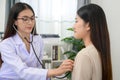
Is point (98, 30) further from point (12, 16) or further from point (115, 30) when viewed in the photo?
point (115, 30)

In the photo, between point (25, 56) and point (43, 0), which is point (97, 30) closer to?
point (25, 56)

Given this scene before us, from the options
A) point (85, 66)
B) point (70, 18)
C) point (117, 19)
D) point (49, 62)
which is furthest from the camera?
point (70, 18)

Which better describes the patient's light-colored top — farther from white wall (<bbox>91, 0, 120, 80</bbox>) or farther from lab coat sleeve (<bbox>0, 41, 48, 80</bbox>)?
white wall (<bbox>91, 0, 120, 80</bbox>)

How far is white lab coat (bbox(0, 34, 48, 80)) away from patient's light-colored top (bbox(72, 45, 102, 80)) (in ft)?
1.08

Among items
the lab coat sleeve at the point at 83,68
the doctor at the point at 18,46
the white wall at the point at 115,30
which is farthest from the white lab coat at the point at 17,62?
the white wall at the point at 115,30

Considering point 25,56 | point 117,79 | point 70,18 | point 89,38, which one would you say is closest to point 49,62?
point 70,18

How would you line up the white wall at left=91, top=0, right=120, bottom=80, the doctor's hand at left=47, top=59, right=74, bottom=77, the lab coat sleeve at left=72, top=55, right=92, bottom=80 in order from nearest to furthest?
1. the lab coat sleeve at left=72, top=55, right=92, bottom=80
2. the doctor's hand at left=47, top=59, right=74, bottom=77
3. the white wall at left=91, top=0, right=120, bottom=80

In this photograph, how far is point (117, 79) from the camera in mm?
2609

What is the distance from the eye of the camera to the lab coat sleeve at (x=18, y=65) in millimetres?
1357

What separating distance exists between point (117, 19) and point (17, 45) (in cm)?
151

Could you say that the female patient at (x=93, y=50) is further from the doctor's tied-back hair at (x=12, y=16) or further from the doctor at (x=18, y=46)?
the doctor's tied-back hair at (x=12, y=16)

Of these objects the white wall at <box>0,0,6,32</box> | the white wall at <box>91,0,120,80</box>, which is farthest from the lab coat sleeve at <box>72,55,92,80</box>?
the white wall at <box>0,0,6,32</box>

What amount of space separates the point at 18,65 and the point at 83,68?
1.62 feet

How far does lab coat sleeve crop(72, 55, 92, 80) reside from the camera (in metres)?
1.06
